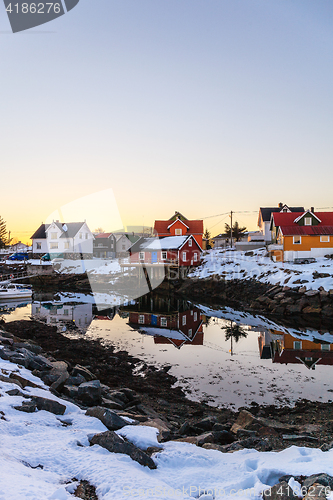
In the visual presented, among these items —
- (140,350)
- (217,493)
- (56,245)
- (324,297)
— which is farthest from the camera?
(56,245)

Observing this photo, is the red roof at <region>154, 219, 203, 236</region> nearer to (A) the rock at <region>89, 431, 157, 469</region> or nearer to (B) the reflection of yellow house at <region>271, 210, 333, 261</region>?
(B) the reflection of yellow house at <region>271, 210, 333, 261</region>

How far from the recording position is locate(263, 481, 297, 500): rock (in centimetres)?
407

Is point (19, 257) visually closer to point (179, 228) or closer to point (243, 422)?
point (179, 228)

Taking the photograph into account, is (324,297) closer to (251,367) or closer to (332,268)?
(332,268)

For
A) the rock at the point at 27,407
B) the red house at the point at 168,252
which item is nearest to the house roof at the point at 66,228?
the red house at the point at 168,252

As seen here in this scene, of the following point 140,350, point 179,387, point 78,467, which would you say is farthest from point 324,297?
point 78,467

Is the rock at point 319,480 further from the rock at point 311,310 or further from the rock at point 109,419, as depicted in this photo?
the rock at point 311,310

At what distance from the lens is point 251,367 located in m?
15.0

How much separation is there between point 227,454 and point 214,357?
1088cm

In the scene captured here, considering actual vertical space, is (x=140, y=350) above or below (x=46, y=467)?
below

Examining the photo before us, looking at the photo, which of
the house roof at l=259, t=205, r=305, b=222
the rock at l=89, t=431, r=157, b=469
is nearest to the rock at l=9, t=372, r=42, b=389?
the rock at l=89, t=431, r=157, b=469

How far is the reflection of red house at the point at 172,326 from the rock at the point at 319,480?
14.6 meters

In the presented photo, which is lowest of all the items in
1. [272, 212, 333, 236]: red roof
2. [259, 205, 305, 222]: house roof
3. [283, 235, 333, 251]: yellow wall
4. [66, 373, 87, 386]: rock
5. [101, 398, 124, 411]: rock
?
[101, 398, 124, 411]: rock

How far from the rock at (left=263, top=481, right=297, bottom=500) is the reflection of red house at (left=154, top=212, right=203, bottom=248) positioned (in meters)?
48.9
